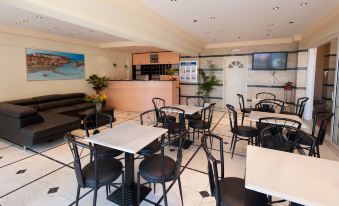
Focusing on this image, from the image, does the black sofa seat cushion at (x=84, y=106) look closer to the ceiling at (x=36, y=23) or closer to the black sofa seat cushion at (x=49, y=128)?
the black sofa seat cushion at (x=49, y=128)

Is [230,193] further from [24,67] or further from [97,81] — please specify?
[97,81]

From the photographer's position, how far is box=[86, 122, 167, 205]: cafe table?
2.04 m

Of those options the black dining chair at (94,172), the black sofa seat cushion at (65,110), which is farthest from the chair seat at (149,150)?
the black sofa seat cushion at (65,110)

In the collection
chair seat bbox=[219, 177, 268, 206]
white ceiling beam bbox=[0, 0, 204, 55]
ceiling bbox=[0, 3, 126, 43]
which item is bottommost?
chair seat bbox=[219, 177, 268, 206]

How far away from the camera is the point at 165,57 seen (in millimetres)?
8445

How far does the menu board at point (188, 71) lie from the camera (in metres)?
8.20

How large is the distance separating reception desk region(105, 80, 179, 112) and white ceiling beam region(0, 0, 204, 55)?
6.90 feet

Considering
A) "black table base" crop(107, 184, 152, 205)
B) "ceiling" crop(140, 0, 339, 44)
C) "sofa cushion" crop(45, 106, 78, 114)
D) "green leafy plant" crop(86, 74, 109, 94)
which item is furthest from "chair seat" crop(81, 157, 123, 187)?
"green leafy plant" crop(86, 74, 109, 94)

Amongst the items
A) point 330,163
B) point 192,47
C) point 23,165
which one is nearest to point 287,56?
point 192,47

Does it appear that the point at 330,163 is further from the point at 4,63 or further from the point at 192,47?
the point at 4,63

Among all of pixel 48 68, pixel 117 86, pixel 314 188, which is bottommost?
pixel 314 188

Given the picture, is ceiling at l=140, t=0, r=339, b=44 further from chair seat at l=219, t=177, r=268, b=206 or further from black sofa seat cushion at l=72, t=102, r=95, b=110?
black sofa seat cushion at l=72, t=102, r=95, b=110

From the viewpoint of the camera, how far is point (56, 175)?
279 centimetres

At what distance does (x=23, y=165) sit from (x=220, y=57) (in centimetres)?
702
